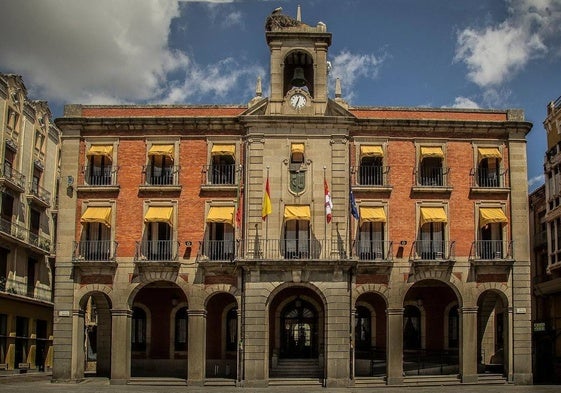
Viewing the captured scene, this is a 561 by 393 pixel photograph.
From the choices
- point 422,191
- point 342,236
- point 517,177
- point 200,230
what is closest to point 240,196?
point 200,230

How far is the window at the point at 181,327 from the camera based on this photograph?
48.4 metres

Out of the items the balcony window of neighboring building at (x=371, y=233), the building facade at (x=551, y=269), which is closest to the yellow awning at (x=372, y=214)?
the balcony window of neighboring building at (x=371, y=233)

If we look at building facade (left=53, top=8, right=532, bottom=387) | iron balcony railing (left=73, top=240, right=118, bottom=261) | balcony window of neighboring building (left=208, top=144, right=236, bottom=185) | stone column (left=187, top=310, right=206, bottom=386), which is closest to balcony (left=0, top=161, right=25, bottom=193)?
building facade (left=53, top=8, right=532, bottom=387)

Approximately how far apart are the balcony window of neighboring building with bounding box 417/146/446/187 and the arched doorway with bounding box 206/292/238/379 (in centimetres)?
1235

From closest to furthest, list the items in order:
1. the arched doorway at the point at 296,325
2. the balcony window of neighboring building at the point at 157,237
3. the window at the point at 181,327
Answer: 1. the balcony window of neighboring building at the point at 157,237
2. the arched doorway at the point at 296,325
3. the window at the point at 181,327

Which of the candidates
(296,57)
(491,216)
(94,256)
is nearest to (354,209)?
(491,216)

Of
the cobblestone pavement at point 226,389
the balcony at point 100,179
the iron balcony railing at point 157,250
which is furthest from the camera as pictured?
the balcony at point 100,179

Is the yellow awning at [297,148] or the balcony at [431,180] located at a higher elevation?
the yellow awning at [297,148]

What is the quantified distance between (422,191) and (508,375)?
10.6m

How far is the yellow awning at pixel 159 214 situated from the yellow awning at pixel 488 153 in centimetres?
1700

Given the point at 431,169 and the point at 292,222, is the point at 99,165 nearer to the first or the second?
the point at 292,222

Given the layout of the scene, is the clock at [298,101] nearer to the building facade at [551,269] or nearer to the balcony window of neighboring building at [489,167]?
the balcony window of neighboring building at [489,167]

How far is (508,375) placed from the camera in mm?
44344

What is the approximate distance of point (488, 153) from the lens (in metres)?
46.2
